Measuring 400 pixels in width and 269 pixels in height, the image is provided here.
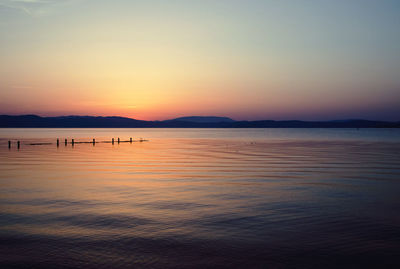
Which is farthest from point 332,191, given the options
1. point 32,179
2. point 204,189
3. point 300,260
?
point 32,179

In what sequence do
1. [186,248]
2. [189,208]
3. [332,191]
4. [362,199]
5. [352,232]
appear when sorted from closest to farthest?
[186,248] < [352,232] < [189,208] < [362,199] < [332,191]

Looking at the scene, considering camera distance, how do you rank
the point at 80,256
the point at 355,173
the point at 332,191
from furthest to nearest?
the point at 355,173
the point at 332,191
the point at 80,256

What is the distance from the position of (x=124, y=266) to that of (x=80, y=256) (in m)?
1.45

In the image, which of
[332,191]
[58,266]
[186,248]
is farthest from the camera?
[332,191]

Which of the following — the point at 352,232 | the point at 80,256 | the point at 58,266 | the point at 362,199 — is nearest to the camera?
the point at 58,266

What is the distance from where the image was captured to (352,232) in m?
11.7

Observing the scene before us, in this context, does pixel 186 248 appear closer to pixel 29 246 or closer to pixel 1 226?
pixel 29 246

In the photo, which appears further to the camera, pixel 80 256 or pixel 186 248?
pixel 186 248

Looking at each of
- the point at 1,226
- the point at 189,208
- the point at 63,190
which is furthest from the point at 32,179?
the point at 189,208

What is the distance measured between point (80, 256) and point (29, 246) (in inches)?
76.9

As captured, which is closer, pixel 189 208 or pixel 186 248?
pixel 186 248

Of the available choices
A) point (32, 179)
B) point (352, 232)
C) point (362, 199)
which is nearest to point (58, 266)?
point (352, 232)

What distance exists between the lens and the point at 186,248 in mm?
10172

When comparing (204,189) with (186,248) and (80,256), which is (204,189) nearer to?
(186,248)
